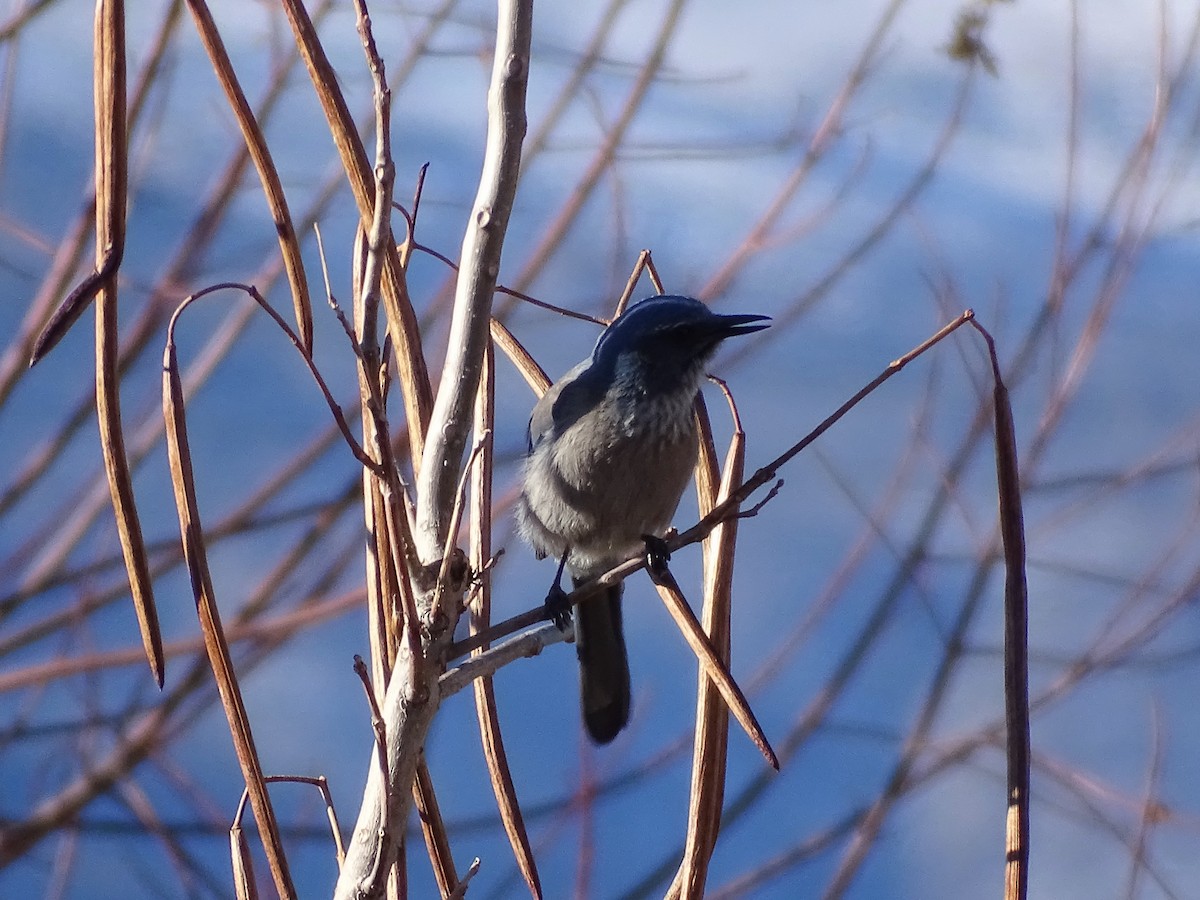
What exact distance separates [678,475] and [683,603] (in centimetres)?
95

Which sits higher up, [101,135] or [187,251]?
[187,251]

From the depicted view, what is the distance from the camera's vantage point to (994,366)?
77cm

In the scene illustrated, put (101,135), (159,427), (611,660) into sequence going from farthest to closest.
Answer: (611,660), (159,427), (101,135)

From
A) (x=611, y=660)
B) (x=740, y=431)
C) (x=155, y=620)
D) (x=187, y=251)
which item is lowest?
(x=155, y=620)

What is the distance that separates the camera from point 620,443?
180 cm

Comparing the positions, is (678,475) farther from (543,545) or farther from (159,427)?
(159,427)

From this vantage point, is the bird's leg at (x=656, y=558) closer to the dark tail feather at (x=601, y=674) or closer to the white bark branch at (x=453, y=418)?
the white bark branch at (x=453, y=418)

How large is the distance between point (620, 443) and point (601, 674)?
359 mm

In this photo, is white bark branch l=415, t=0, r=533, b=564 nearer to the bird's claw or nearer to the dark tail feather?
the bird's claw

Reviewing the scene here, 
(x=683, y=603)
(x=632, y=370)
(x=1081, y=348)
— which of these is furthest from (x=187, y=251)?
(x=1081, y=348)

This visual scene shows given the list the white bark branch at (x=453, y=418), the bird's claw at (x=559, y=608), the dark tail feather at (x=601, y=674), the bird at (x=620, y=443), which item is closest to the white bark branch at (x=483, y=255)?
the white bark branch at (x=453, y=418)

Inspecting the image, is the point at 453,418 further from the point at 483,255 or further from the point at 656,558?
the point at 656,558

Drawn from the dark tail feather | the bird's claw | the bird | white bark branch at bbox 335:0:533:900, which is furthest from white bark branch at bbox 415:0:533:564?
the bird

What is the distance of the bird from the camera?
5.92 ft
